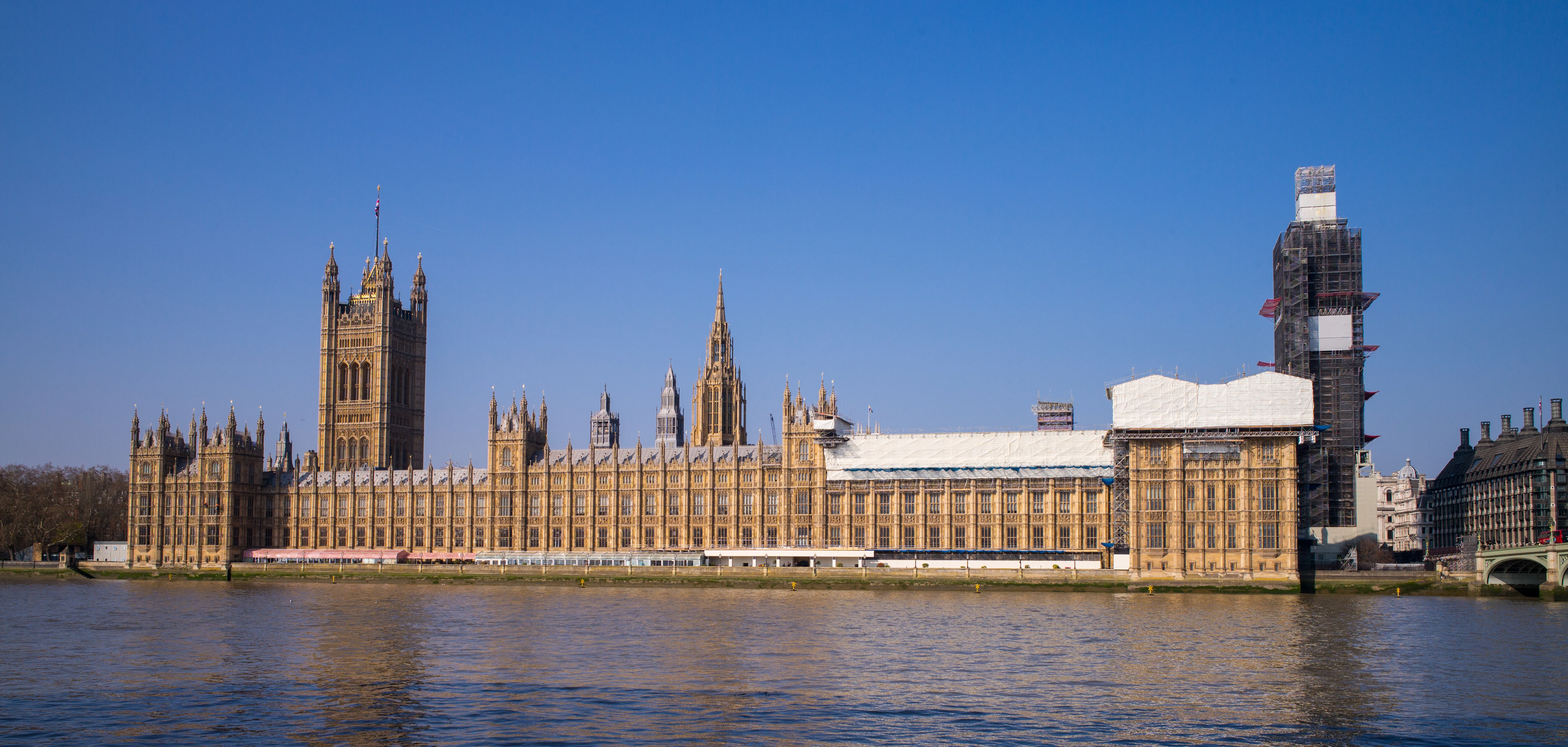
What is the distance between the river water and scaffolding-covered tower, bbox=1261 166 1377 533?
207ft

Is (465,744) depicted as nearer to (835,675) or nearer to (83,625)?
(835,675)

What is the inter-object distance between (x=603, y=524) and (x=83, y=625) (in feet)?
253

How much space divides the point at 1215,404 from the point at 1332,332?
45675 mm

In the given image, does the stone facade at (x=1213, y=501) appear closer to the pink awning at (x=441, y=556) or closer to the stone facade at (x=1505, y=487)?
the stone facade at (x=1505, y=487)

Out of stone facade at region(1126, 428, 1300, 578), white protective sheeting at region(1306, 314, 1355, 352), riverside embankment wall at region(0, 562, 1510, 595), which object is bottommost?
riverside embankment wall at region(0, 562, 1510, 595)

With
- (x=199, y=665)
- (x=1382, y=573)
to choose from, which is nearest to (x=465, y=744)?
(x=199, y=665)

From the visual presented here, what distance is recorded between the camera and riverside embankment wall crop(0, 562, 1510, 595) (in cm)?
12025

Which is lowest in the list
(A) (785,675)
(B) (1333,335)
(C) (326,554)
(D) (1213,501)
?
(C) (326,554)

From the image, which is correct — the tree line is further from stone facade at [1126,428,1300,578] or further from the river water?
stone facade at [1126,428,1300,578]

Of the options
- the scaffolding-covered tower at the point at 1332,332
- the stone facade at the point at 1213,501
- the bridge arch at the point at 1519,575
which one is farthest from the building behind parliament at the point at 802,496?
the scaffolding-covered tower at the point at 1332,332

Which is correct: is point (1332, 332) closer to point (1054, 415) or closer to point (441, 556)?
point (1054, 415)

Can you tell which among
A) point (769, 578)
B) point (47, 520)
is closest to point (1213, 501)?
point (769, 578)

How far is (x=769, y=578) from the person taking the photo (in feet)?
447

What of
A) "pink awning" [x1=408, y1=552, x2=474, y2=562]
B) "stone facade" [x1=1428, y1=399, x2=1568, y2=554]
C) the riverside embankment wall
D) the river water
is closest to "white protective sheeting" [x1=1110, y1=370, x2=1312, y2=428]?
the riverside embankment wall
